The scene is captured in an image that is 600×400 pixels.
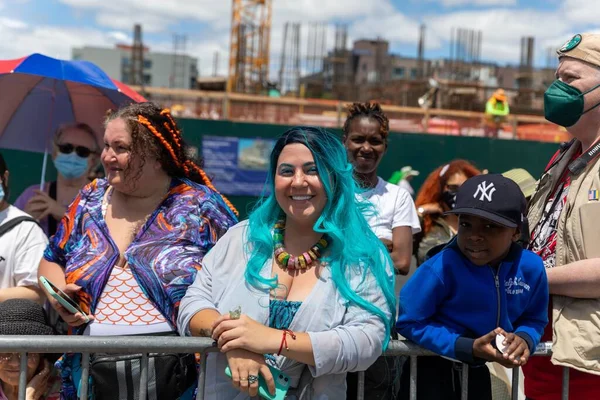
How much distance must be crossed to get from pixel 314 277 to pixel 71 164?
2877 mm

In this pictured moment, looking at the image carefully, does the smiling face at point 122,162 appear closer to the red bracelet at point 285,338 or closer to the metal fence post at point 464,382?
the red bracelet at point 285,338

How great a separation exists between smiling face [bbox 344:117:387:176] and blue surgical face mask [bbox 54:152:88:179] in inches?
76.7

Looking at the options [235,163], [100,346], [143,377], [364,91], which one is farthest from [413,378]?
[364,91]

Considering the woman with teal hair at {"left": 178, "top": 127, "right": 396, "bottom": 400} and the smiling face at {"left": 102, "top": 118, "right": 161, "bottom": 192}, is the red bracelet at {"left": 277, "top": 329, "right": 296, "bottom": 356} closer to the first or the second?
the woman with teal hair at {"left": 178, "top": 127, "right": 396, "bottom": 400}

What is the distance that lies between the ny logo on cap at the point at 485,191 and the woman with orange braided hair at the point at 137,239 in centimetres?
123

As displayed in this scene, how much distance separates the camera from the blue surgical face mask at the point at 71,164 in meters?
4.64

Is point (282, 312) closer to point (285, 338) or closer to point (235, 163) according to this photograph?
point (285, 338)

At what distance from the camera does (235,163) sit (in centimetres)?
1380

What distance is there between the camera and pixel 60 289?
2846 mm

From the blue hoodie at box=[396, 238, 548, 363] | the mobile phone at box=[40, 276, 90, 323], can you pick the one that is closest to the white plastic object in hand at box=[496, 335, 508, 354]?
the blue hoodie at box=[396, 238, 548, 363]

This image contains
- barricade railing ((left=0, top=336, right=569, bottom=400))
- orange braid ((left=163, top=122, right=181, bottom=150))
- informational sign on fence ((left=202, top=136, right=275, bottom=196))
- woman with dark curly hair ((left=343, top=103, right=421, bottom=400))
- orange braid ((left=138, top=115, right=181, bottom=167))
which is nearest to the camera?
barricade railing ((left=0, top=336, right=569, bottom=400))

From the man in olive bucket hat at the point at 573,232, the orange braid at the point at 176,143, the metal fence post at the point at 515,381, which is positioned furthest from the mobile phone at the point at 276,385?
the orange braid at the point at 176,143

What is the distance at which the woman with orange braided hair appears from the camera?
9.34 feet

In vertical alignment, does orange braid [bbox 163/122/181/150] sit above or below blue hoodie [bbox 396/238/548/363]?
above
